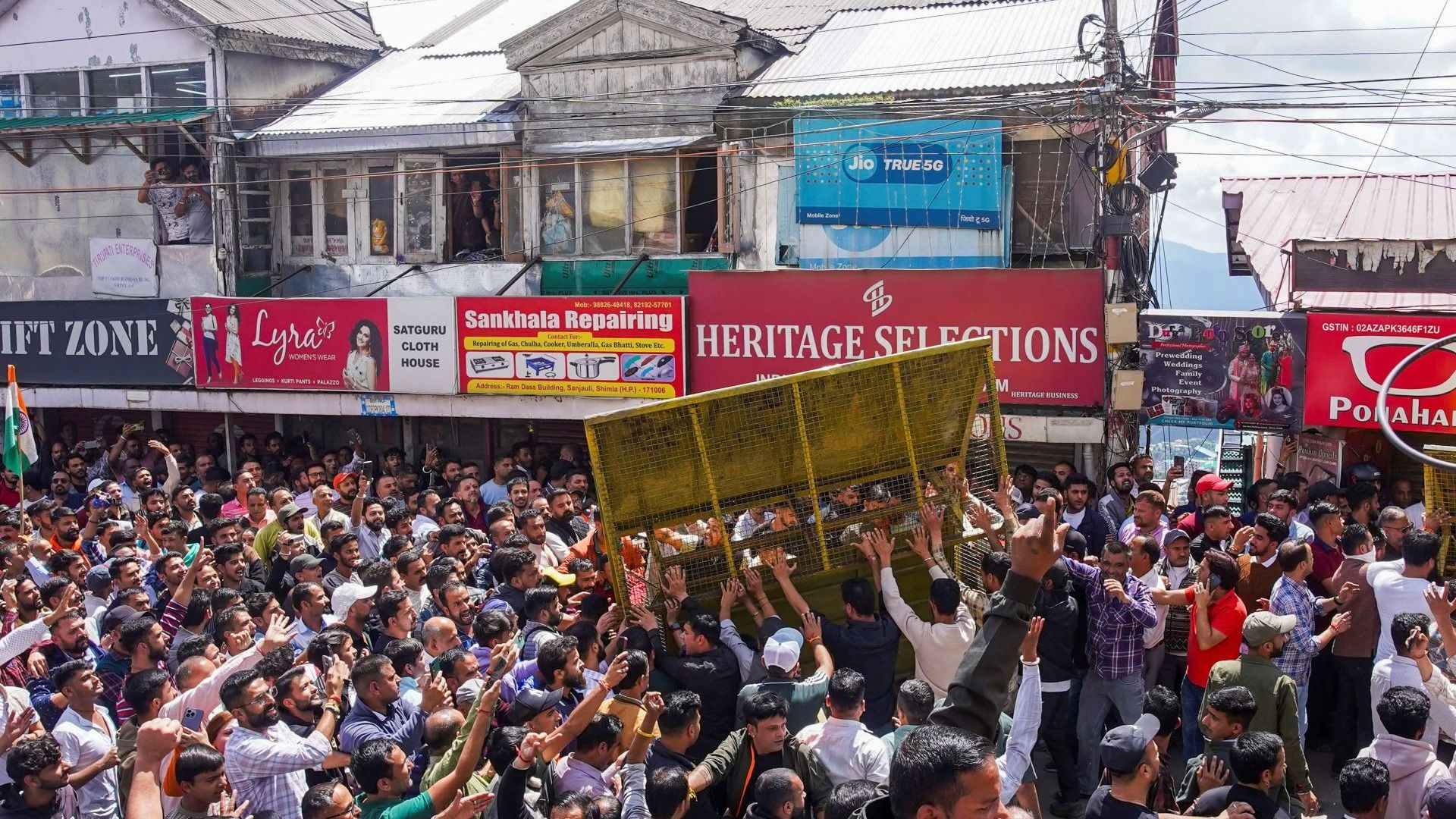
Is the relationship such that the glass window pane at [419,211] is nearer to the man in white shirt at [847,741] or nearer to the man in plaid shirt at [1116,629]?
the man in plaid shirt at [1116,629]

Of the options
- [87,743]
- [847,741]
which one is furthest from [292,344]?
[847,741]

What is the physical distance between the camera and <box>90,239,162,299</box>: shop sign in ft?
59.5

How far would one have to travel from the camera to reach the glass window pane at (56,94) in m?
18.8

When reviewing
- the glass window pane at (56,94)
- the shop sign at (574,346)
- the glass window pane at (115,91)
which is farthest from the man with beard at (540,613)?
the glass window pane at (56,94)

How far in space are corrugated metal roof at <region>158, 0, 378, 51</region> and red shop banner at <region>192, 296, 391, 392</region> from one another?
431 centimetres

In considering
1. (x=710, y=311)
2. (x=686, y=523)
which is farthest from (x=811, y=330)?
(x=686, y=523)

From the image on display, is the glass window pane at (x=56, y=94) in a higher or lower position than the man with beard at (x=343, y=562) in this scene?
higher

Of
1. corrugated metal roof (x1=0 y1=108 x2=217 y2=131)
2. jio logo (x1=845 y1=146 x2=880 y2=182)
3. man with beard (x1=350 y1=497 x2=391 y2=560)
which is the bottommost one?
man with beard (x1=350 y1=497 x2=391 y2=560)

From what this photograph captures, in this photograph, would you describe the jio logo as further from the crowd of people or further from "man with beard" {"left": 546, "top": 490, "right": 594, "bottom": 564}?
"man with beard" {"left": 546, "top": 490, "right": 594, "bottom": 564}

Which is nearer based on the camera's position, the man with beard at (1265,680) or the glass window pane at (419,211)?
the man with beard at (1265,680)

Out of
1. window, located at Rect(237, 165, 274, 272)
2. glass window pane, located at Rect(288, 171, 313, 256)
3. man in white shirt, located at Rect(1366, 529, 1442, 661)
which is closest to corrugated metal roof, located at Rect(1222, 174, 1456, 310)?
man in white shirt, located at Rect(1366, 529, 1442, 661)

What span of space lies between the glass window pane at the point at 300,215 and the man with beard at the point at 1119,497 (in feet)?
39.6

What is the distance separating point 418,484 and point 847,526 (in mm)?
7465

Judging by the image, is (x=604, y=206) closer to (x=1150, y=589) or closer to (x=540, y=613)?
(x=540, y=613)
